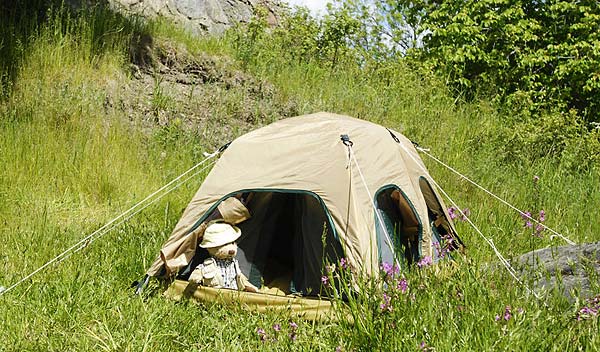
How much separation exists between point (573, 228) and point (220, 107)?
14.3ft

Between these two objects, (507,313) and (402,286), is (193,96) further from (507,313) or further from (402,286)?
(507,313)

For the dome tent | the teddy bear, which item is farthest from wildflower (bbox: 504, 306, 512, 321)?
the teddy bear

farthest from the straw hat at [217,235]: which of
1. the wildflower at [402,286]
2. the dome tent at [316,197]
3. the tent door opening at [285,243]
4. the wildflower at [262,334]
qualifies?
the wildflower at [402,286]

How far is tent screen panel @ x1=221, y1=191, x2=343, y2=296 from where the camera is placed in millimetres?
4086

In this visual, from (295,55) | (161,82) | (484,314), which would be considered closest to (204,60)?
(161,82)

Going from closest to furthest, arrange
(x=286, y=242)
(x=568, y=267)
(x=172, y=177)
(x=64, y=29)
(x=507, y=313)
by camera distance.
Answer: (x=507, y=313) < (x=568, y=267) < (x=286, y=242) < (x=172, y=177) < (x=64, y=29)

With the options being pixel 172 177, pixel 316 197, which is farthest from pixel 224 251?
pixel 172 177

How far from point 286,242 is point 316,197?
3.88ft

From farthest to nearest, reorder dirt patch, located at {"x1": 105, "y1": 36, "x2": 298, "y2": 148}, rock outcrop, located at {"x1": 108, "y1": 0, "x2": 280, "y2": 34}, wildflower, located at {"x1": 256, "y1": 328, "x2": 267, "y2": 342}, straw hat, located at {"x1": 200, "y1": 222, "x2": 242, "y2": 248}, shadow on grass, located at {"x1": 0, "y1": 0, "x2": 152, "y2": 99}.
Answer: rock outcrop, located at {"x1": 108, "y1": 0, "x2": 280, "y2": 34}, dirt patch, located at {"x1": 105, "y1": 36, "x2": 298, "y2": 148}, shadow on grass, located at {"x1": 0, "y1": 0, "x2": 152, "y2": 99}, straw hat, located at {"x1": 200, "y1": 222, "x2": 242, "y2": 248}, wildflower, located at {"x1": 256, "y1": 328, "x2": 267, "y2": 342}

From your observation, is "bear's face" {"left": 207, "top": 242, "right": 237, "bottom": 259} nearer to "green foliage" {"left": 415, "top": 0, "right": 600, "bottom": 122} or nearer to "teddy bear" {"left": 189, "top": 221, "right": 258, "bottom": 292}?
"teddy bear" {"left": 189, "top": 221, "right": 258, "bottom": 292}

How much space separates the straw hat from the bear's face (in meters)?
0.04

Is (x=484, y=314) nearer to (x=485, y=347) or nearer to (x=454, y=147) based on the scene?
(x=485, y=347)

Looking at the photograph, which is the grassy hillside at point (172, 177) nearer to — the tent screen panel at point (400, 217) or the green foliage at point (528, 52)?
the tent screen panel at point (400, 217)

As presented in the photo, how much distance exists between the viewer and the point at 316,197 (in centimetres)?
390
